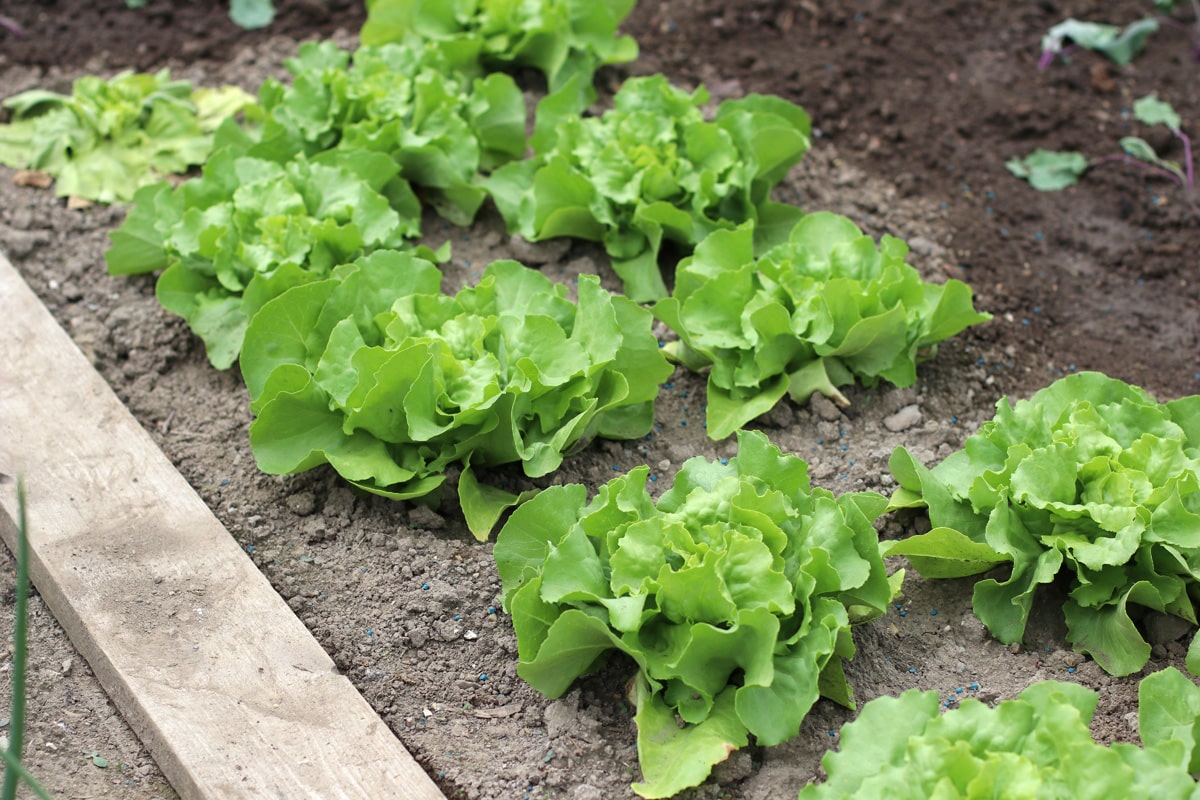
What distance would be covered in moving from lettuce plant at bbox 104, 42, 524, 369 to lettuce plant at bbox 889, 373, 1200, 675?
5.68 feet

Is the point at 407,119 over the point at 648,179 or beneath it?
over

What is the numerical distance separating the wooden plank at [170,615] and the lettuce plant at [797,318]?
1.25m

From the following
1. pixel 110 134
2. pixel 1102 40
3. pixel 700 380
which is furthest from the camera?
pixel 1102 40

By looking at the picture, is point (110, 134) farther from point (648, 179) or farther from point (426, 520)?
point (426, 520)

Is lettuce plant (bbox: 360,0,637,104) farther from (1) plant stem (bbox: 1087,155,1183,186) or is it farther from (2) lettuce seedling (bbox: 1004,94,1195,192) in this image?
Result: (1) plant stem (bbox: 1087,155,1183,186)

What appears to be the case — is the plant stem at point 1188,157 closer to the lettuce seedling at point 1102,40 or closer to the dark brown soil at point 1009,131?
the dark brown soil at point 1009,131

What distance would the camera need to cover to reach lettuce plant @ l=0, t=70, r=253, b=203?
4.30m

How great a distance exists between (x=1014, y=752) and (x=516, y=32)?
3113 mm

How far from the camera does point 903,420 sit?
346 centimetres

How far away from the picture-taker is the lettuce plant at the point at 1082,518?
275cm

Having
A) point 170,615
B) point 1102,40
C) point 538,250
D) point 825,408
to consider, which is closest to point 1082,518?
point 825,408

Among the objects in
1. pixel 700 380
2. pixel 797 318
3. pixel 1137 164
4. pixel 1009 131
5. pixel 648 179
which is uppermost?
pixel 648 179

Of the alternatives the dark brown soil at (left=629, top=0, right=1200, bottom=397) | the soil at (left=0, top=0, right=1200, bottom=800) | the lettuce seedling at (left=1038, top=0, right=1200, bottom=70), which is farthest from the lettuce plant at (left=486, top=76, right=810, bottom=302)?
the lettuce seedling at (left=1038, top=0, right=1200, bottom=70)

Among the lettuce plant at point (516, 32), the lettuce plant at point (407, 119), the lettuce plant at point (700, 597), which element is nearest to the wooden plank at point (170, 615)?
the lettuce plant at point (700, 597)
